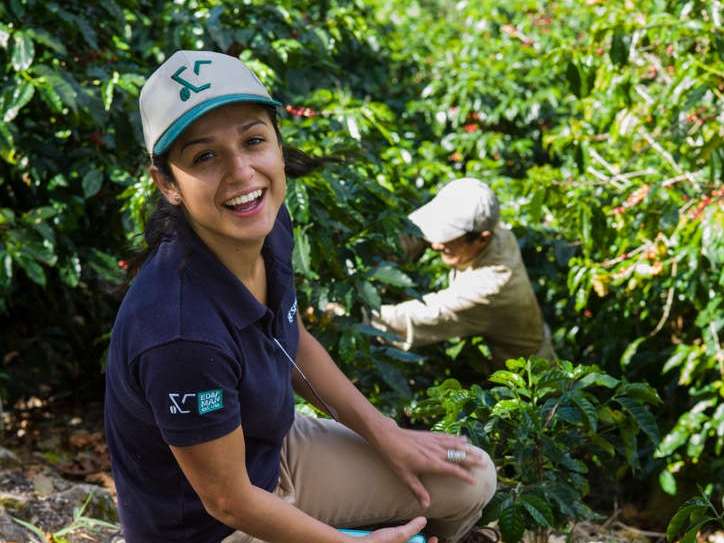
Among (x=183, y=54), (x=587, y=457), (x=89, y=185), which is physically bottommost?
(x=587, y=457)

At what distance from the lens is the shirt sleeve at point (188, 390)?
180 centimetres

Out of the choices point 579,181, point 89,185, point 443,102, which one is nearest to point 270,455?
point 89,185

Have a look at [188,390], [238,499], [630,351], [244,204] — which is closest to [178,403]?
[188,390]

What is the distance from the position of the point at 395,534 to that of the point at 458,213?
2.08 m

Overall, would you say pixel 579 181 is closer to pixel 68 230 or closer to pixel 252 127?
pixel 68 230

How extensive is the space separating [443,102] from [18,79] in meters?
3.13

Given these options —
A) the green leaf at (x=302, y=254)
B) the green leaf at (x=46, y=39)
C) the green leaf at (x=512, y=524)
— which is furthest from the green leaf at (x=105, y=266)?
the green leaf at (x=512, y=524)

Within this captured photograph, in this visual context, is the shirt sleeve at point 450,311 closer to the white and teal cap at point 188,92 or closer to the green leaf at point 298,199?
the green leaf at point 298,199

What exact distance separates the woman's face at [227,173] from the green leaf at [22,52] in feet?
6.17

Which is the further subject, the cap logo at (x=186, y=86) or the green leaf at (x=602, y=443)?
the green leaf at (x=602, y=443)

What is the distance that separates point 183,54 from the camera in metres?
2.03

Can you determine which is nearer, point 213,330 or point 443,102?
point 213,330

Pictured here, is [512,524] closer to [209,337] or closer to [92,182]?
[209,337]

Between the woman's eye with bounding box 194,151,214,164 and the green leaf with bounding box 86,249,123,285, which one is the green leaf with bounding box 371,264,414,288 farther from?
the woman's eye with bounding box 194,151,214,164
